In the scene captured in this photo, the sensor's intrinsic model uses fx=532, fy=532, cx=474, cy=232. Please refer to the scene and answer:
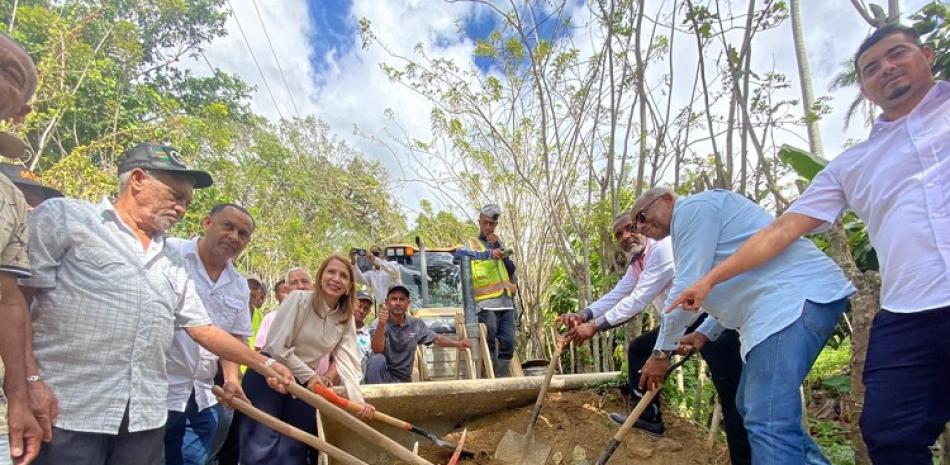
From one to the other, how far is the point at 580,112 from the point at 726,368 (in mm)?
3551

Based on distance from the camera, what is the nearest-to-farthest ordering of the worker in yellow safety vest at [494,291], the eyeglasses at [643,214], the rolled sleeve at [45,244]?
the rolled sleeve at [45,244]
the eyeglasses at [643,214]
the worker in yellow safety vest at [494,291]

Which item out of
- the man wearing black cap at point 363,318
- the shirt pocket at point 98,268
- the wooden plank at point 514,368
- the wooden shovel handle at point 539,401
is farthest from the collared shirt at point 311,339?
the wooden plank at point 514,368

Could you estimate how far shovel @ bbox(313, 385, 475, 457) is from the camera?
2.89 metres

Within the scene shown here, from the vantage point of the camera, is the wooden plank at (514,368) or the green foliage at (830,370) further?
the wooden plank at (514,368)

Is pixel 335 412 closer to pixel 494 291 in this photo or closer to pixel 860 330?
pixel 860 330

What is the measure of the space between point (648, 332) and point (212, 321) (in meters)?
2.61

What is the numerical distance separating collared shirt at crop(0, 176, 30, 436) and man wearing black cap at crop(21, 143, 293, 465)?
137mm

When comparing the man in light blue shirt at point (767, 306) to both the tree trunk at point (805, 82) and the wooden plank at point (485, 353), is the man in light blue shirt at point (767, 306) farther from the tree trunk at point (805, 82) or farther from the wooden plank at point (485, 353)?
the wooden plank at point (485, 353)

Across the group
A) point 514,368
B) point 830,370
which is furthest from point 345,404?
point 830,370

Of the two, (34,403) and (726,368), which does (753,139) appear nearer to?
(726,368)

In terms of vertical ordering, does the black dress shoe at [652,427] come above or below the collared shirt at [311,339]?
below

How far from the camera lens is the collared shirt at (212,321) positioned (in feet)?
8.22

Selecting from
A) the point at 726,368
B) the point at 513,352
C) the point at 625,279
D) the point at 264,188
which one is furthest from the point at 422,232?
the point at 726,368

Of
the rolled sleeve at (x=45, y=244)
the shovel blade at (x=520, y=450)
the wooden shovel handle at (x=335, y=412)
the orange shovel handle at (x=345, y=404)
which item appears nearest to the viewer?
the rolled sleeve at (x=45, y=244)
